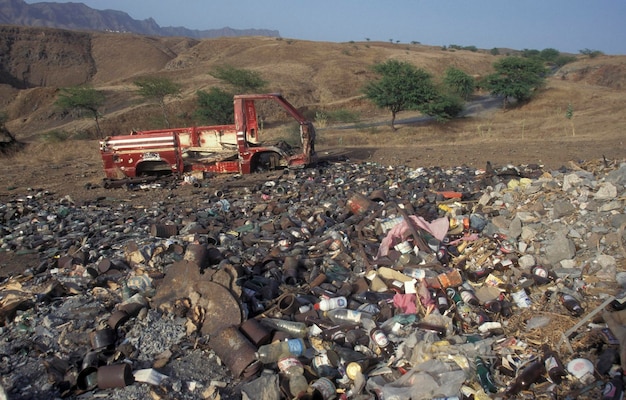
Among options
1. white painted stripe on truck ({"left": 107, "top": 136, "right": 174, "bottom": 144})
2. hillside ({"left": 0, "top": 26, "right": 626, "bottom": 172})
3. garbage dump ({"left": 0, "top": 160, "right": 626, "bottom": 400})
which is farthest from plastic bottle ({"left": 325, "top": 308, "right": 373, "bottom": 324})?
hillside ({"left": 0, "top": 26, "right": 626, "bottom": 172})

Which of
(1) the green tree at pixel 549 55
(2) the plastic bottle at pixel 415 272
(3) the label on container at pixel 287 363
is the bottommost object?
(3) the label on container at pixel 287 363

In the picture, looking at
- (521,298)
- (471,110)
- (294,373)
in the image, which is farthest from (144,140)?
(471,110)

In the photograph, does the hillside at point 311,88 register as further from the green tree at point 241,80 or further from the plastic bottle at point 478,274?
the plastic bottle at point 478,274

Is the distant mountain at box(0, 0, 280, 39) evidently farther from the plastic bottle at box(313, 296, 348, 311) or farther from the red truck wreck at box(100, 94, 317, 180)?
the plastic bottle at box(313, 296, 348, 311)

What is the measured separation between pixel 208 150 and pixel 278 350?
7.51m

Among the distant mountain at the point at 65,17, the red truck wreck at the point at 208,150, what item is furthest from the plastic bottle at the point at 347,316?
the distant mountain at the point at 65,17

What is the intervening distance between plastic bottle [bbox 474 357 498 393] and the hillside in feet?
27.9

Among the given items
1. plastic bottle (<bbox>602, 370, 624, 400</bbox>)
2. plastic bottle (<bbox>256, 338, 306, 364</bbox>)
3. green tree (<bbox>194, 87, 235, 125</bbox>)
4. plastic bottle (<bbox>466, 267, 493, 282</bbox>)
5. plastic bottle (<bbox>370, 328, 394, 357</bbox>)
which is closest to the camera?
plastic bottle (<bbox>602, 370, 624, 400</bbox>)

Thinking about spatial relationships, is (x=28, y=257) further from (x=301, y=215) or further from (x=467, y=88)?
(x=467, y=88)

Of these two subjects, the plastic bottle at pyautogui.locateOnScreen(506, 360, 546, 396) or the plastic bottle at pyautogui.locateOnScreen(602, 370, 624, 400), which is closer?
the plastic bottle at pyautogui.locateOnScreen(602, 370, 624, 400)

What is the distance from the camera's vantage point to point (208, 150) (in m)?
9.87

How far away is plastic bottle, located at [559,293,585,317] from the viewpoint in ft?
11.0

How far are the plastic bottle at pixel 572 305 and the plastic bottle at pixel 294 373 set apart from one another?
2243 mm

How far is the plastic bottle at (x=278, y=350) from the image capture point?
3.01 m
